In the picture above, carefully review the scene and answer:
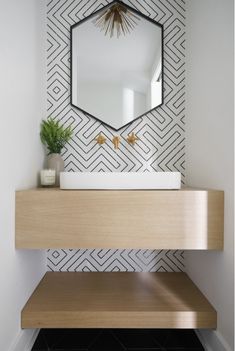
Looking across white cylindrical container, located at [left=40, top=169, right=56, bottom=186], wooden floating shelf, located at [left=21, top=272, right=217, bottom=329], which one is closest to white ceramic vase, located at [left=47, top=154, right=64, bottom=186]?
white cylindrical container, located at [left=40, top=169, right=56, bottom=186]

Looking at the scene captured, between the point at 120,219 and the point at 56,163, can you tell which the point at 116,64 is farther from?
the point at 120,219

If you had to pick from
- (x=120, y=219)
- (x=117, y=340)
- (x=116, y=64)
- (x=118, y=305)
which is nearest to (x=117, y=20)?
(x=116, y=64)

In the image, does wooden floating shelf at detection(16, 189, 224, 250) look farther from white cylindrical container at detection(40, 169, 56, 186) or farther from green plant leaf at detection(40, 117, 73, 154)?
green plant leaf at detection(40, 117, 73, 154)

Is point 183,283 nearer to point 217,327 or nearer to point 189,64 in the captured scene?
point 217,327

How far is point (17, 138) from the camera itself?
130cm

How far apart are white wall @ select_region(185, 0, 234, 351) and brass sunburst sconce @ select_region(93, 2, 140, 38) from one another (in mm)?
387

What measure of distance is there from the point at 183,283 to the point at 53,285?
81 cm

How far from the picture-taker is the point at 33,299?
1479 millimetres

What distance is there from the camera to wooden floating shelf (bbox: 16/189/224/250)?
1.23 m

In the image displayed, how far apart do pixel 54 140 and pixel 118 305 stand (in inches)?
40.8

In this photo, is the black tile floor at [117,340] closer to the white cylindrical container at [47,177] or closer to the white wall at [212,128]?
the white wall at [212,128]

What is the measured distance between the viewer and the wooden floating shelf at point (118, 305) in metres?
1.34

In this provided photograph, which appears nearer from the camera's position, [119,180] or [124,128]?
[119,180]

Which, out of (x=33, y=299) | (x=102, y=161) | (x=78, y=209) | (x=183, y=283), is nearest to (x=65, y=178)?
(x=78, y=209)
